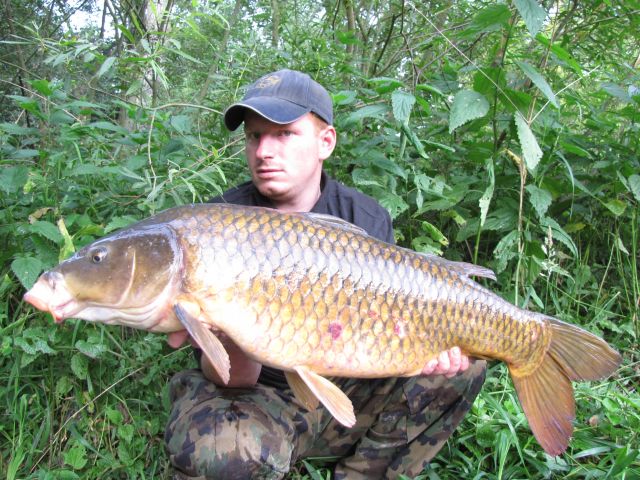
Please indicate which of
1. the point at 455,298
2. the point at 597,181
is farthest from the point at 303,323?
the point at 597,181

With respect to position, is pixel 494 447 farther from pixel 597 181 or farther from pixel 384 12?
pixel 384 12

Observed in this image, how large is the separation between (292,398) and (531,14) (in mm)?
1404

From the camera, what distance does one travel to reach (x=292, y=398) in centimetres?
161

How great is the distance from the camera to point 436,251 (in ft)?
7.16

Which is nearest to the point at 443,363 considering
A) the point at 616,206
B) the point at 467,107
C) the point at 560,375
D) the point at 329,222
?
the point at 560,375

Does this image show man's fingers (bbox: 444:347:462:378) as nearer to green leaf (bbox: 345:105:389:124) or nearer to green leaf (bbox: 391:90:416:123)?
green leaf (bbox: 391:90:416:123)

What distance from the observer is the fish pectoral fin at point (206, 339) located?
1.06 meters

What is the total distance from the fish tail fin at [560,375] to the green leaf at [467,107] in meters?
0.77

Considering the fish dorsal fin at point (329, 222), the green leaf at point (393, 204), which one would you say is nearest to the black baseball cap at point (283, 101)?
the fish dorsal fin at point (329, 222)

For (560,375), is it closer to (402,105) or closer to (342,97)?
(402,105)

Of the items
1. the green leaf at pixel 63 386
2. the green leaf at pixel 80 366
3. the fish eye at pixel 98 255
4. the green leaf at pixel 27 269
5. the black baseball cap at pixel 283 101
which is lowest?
the green leaf at pixel 63 386

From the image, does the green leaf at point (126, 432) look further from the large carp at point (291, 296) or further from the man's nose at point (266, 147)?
the man's nose at point (266, 147)

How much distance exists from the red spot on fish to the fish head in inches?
14.2

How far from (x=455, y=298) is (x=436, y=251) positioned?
860mm
